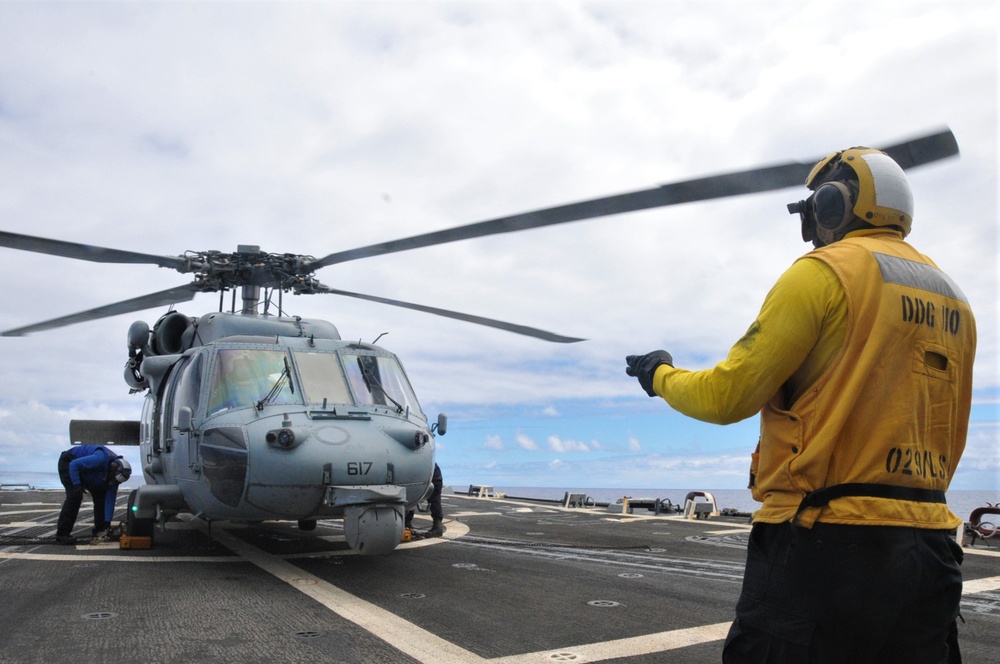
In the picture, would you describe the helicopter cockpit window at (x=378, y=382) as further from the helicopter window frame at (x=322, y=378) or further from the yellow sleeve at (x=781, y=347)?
the yellow sleeve at (x=781, y=347)

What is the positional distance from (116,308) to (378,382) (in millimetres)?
4950

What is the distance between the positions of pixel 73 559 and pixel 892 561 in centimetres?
892

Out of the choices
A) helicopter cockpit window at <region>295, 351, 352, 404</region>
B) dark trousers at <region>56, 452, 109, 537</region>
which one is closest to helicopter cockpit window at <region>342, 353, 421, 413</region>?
helicopter cockpit window at <region>295, 351, 352, 404</region>

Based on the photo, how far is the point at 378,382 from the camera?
8.63 metres

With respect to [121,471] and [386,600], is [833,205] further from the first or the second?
[121,471]

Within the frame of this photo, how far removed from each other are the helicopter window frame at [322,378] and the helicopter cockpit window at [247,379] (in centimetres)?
17

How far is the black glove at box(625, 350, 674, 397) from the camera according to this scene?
8.12 feet

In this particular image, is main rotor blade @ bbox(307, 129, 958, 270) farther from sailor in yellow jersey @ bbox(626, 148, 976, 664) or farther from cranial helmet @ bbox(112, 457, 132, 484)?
cranial helmet @ bbox(112, 457, 132, 484)

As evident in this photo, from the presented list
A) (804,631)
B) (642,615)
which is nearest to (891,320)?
(804,631)

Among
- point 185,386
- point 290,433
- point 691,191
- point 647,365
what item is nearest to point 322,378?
point 290,433

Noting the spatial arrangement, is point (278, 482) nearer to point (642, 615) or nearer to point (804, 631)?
point (642, 615)

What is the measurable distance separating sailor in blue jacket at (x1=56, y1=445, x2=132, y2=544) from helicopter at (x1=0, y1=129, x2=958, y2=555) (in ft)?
1.49

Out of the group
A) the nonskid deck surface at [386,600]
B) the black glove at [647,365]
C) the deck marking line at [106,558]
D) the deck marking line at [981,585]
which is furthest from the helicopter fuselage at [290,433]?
the deck marking line at [981,585]

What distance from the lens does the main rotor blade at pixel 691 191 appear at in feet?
9.85
